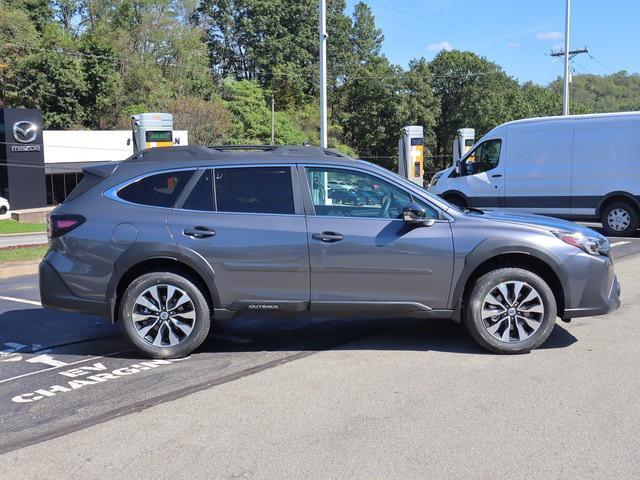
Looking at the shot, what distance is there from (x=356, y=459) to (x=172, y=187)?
2995 millimetres

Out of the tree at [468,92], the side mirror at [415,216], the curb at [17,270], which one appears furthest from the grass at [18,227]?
the tree at [468,92]

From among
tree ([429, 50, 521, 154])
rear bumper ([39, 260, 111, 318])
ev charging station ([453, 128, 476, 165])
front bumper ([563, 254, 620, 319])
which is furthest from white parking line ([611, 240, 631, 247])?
tree ([429, 50, 521, 154])

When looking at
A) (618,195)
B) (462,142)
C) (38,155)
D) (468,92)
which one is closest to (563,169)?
(618,195)

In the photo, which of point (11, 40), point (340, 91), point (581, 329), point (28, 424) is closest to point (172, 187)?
point (28, 424)

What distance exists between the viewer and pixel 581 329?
6336 millimetres

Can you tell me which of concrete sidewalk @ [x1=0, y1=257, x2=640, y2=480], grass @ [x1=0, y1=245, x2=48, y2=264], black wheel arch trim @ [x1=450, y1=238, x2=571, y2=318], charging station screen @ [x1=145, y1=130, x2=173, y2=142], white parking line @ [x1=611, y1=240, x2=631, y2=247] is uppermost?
charging station screen @ [x1=145, y1=130, x2=173, y2=142]

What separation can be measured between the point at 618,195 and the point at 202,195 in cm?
1127

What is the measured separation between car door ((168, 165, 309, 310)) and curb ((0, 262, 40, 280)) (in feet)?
21.2

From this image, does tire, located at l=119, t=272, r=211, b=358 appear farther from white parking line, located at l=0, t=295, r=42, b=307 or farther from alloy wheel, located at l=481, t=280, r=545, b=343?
white parking line, located at l=0, t=295, r=42, b=307

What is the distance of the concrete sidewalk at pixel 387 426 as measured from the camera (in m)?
3.50

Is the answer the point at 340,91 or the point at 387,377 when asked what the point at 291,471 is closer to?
the point at 387,377

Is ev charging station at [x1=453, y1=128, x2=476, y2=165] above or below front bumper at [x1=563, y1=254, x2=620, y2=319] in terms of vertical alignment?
above

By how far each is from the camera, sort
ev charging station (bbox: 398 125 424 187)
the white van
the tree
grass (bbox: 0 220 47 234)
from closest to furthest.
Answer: the white van, ev charging station (bbox: 398 125 424 187), grass (bbox: 0 220 47 234), the tree

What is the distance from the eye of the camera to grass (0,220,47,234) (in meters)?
31.4
